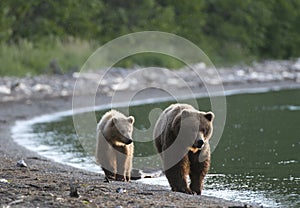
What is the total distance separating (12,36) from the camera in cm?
2819

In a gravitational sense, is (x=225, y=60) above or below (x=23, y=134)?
above

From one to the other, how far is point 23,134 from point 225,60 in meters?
21.7

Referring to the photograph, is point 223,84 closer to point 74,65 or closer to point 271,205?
point 74,65

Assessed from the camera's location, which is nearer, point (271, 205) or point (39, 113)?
point (271, 205)

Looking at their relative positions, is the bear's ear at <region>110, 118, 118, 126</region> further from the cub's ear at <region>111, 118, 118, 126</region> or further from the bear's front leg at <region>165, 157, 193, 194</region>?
the bear's front leg at <region>165, 157, 193, 194</region>

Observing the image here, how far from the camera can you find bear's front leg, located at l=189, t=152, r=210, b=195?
8.12 m

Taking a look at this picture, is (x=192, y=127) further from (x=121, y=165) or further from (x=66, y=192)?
(x=121, y=165)

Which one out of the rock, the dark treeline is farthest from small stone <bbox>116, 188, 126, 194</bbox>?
the dark treeline

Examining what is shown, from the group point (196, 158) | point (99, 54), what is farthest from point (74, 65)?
A: point (196, 158)

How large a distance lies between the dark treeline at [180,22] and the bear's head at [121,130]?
16988 mm

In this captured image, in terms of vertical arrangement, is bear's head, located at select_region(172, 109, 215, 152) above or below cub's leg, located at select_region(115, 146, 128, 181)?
above

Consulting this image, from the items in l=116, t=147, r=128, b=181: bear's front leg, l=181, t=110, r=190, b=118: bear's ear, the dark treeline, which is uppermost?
the dark treeline

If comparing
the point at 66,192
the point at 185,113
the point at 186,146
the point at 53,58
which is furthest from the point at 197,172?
the point at 53,58

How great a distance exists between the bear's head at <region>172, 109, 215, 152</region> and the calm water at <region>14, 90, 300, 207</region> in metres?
0.78
